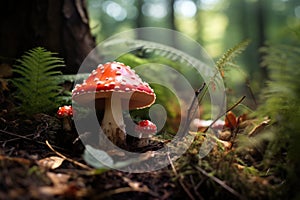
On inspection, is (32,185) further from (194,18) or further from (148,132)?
(194,18)

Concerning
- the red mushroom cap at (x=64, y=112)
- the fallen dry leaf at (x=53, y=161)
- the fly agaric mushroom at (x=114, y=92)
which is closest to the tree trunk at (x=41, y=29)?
the fly agaric mushroom at (x=114, y=92)

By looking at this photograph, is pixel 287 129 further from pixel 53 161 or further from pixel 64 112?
pixel 64 112

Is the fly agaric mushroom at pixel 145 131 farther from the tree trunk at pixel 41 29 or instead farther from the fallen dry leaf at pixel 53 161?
the tree trunk at pixel 41 29

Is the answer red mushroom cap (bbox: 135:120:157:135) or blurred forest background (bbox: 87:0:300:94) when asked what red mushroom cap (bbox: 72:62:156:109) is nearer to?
red mushroom cap (bbox: 135:120:157:135)

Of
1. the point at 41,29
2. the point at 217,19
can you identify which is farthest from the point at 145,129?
the point at 217,19

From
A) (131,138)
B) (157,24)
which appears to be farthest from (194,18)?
(131,138)
